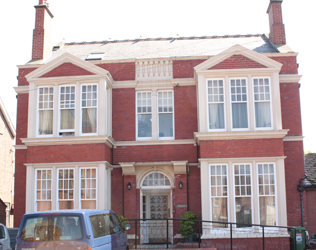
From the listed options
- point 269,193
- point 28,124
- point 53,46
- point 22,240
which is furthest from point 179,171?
point 53,46

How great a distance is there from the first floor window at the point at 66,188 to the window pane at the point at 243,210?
6348mm

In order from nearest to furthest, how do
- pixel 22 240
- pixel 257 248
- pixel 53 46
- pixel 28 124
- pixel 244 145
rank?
pixel 22 240 < pixel 257 248 < pixel 244 145 < pixel 28 124 < pixel 53 46

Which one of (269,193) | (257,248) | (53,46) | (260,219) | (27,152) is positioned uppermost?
(53,46)

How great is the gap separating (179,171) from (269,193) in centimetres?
368

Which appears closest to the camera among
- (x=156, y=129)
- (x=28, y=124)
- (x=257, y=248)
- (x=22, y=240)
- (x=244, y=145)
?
(x=22, y=240)

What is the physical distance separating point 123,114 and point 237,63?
5.31 m

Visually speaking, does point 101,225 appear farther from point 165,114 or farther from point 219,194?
point 165,114

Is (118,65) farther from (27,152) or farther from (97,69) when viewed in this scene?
(27,152)

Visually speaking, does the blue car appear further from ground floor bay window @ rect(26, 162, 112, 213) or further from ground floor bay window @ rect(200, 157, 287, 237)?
ground floor bay window @ rect(200, 157, 287, 237)

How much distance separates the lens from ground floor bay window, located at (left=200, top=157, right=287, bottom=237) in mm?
14352

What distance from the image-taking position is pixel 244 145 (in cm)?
1477

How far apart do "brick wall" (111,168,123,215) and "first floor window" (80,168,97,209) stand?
1.43 m

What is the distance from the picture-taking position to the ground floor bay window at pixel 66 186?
1505cm

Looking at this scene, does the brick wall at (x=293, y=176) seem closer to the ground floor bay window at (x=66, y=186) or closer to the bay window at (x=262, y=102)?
the bay window at (x=262, y=102)
